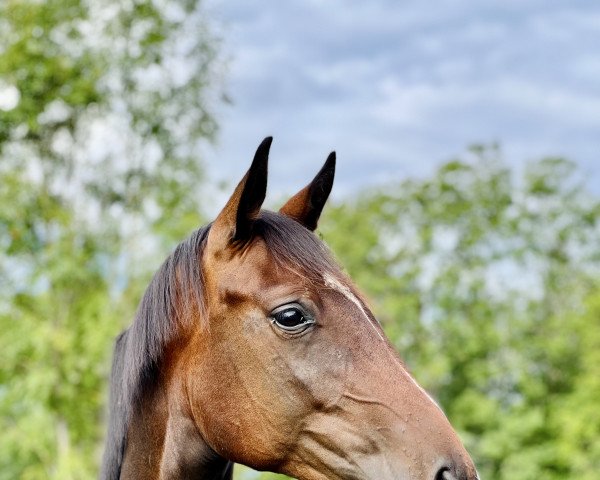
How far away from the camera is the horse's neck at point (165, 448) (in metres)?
2.94

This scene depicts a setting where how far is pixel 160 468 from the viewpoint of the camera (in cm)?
299

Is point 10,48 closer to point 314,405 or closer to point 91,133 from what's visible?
point 91,133

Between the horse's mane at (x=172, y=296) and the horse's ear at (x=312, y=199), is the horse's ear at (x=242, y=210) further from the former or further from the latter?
the horse's ear at (x=312, y=199)

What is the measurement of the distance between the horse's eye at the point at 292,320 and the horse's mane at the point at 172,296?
0.54ft

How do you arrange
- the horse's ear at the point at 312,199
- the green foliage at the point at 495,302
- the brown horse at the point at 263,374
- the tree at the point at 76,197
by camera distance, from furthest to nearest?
1. the green foliage at the point at 495,302
2. the tree at the point at 76,197
3. the horse's ear at the point at 312,199
4. the brown horse at the point at 263,374

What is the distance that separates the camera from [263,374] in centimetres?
269

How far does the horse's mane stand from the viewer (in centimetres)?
287

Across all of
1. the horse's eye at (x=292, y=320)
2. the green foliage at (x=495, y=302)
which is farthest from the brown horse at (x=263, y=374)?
the green foliage at (x=495, y=302)

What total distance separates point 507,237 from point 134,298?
635 inches

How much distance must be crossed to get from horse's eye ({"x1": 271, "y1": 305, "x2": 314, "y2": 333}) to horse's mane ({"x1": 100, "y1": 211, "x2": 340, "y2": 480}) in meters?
0.16

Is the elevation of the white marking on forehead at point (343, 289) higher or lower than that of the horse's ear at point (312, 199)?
lower

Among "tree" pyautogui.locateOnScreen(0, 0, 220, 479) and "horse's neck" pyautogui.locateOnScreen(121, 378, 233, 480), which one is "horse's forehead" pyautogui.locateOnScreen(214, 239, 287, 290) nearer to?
"horse's neck" pyautogui.locateOnScreen(121, 378, 233, 480)

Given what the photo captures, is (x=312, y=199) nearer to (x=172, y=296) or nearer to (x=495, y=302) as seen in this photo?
(x=172, y=296)

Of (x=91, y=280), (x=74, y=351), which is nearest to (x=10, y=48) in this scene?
(x=91, y=280)
